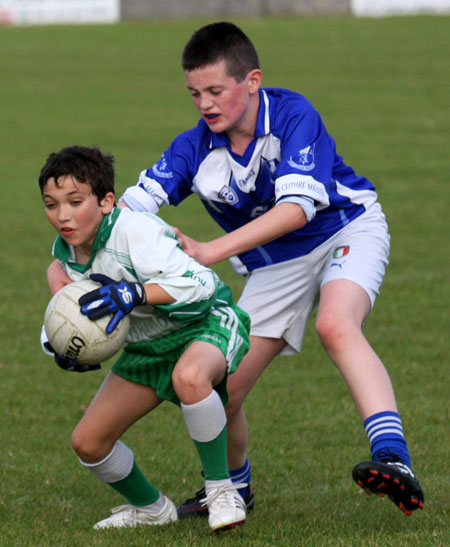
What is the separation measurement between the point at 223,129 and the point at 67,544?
6.46ft

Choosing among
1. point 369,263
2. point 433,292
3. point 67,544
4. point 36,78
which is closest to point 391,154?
point 433,292

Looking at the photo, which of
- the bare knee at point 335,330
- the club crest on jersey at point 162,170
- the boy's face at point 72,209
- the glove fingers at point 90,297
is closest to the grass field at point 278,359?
the bare knee at point 335,330

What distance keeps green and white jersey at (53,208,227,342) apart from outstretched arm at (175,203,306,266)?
70mm

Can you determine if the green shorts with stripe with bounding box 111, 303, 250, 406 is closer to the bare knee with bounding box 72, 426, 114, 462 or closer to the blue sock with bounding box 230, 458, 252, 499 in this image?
the bare knee with bounding box 72, 426, 114, 462

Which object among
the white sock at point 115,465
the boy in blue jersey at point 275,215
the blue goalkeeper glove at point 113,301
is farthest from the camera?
the white sock at point 115,465

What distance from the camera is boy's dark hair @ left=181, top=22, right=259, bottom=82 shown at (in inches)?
202

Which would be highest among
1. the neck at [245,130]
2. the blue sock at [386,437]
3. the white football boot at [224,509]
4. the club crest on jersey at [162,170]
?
the neck at [245,130]

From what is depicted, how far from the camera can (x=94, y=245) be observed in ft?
15.5

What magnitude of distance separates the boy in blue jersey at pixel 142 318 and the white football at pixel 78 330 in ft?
0.19

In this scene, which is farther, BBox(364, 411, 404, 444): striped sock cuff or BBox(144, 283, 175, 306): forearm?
BBox(364, 411, 404, 444): striped sock cuff

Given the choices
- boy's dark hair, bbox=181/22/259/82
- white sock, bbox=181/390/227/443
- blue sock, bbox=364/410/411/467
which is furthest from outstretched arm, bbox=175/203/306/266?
blue sock, bbox=364/410/411/467

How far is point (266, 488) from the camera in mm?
5879

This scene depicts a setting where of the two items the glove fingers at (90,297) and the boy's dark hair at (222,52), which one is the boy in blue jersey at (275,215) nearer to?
the boy's dark hair at (222,52)

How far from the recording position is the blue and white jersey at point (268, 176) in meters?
5.16
